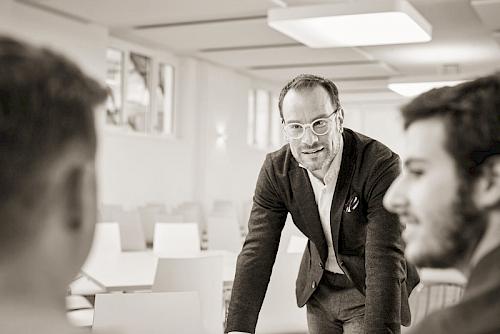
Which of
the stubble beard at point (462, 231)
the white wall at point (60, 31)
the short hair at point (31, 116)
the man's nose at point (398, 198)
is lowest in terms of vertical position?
the stubble beard at point (462, 231)

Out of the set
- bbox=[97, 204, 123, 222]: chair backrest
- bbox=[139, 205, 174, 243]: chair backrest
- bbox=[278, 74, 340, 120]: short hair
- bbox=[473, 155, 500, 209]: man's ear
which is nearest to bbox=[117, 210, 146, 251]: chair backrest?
bbox=[97, 204, 123, 222]: chair backrest

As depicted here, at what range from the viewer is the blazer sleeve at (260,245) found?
247 cm

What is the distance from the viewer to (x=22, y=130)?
698mm

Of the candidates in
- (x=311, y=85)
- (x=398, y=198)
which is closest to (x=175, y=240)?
(x=311, y=85)

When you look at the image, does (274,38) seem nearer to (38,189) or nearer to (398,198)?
(398,198)

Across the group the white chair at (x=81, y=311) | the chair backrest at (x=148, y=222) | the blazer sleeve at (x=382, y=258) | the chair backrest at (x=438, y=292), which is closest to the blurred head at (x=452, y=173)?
the chair backrest at (x=438, y=292)

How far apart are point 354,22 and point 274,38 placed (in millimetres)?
3049

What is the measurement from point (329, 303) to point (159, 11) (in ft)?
21.6

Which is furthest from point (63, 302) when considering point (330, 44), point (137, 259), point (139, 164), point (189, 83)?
point (189, 83)

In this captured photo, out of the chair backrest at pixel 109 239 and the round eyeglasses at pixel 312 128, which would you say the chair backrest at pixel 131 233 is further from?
the round eyeglasses at pixel 312 128

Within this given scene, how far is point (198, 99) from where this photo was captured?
12781mm

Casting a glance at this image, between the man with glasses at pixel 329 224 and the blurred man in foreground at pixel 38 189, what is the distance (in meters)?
1.52

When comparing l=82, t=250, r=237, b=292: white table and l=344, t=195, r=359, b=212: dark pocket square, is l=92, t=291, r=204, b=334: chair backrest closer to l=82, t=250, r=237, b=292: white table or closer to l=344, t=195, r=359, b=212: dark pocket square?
l=344, t=195, r=359, b=212: dark pocket square

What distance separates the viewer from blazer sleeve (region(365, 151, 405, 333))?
2.12 meters
